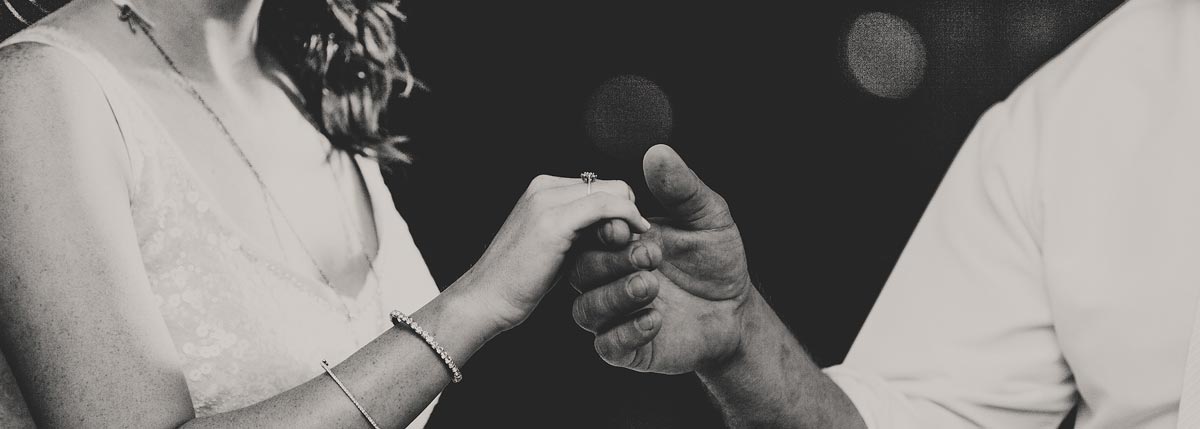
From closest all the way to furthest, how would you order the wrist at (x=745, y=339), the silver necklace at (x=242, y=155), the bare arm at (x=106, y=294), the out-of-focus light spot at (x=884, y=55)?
the bare arm at (x=106, y=294), the silver necklace at (x=242, y=155), the wrist at (x=745, y=339), the out-of-focus light spot at (x=884, y=55)

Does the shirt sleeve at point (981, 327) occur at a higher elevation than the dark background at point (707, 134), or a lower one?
lower

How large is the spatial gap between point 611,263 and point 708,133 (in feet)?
0.97

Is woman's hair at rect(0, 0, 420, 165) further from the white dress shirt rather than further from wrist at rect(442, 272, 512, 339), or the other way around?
the white dress shirt

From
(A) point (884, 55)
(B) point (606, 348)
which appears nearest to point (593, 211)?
(B) point (606, 348)

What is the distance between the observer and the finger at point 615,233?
783mm

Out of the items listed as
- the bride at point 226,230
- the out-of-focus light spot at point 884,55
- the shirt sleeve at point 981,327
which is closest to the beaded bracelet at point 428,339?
the bride at point 226,230

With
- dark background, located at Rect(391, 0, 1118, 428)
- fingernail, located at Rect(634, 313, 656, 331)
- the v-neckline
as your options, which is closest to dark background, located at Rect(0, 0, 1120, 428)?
dark background, located at Rect(391, 0, 1118, 428)

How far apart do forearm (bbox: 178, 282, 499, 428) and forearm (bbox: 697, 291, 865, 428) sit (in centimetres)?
27

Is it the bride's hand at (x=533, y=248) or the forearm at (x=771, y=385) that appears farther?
the forearm at (x=771, y=385)

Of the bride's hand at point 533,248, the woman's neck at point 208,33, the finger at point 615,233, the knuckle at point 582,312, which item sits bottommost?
the knuckle at point 582,312

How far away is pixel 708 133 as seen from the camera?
3.43 feet

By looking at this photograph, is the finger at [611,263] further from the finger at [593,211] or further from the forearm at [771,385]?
the forearm at [771,385]

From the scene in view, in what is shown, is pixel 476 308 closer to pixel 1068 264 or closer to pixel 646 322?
pixel 646 322

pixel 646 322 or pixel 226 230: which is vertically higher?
pixel 226 230
